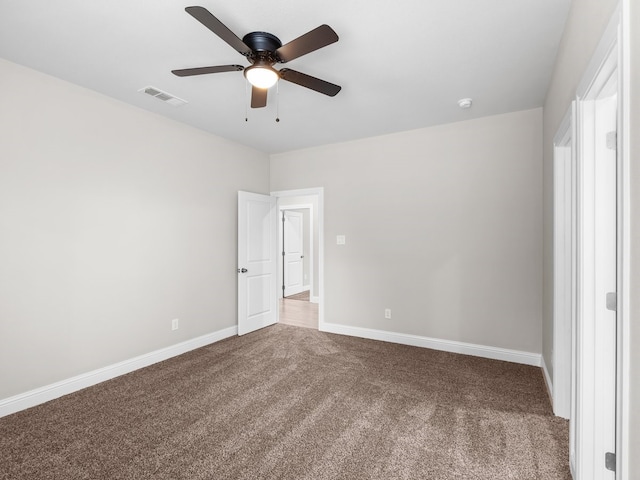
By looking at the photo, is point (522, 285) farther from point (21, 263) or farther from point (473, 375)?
point (21, 263)

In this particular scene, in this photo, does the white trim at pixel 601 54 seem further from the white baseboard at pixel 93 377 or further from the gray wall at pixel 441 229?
the white baseboard at pixel 93 377

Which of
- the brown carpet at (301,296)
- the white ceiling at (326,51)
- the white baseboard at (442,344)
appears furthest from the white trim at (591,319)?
the brown carpet at (301,296)

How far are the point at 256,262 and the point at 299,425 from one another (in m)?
2.78

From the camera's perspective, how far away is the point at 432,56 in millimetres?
2432

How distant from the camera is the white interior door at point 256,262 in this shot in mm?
4562

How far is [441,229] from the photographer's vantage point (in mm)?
3918

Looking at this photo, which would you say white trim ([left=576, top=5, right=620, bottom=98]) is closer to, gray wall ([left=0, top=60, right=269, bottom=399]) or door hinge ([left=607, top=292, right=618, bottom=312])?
door hinge ([left=607, top=292, right=618, bottom=312])

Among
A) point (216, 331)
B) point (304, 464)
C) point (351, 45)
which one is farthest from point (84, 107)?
point (304, 464)

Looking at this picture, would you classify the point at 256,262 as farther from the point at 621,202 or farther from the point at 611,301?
the point at 621,202

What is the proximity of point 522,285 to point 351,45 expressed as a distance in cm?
292

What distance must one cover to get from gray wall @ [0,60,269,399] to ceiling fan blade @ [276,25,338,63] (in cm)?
214

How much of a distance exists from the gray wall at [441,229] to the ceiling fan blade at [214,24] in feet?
8.75

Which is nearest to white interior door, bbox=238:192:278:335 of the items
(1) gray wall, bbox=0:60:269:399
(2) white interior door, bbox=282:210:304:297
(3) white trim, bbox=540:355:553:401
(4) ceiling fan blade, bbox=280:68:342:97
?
(1) gray wall, bbox=0:60:269:399

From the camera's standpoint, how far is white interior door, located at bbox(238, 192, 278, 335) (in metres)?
4.56
